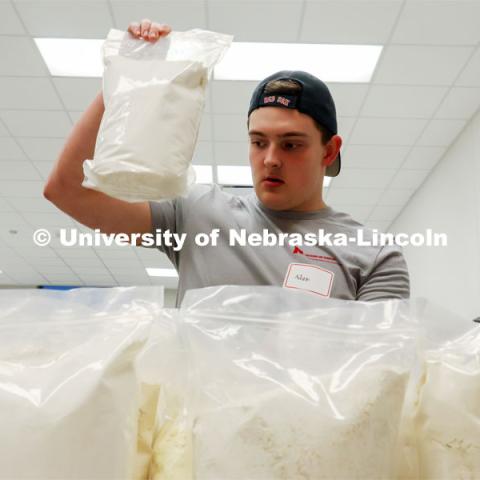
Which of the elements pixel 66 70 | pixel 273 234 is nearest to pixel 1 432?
pixel 273 234

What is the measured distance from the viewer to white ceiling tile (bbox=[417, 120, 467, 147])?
3.53 meters

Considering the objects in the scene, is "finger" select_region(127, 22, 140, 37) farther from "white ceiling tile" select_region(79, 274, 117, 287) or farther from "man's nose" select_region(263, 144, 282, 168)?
"white ceiling tile" select_region(79, 274, 117, 287)

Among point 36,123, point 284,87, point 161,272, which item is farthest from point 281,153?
point 161,272

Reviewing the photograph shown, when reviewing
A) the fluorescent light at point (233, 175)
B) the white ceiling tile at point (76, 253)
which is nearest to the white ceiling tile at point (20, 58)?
the fluorescent light at point (233, 175)

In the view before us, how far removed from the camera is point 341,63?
2.92 meters

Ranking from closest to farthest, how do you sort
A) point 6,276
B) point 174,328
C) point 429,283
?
point 174,328
point 429,283
point 6,276

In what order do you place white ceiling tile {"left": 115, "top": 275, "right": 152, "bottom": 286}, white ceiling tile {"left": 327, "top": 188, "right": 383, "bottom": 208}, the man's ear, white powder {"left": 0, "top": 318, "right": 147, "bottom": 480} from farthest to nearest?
1. white ceiling tile {"left": 115, "top": 275, "right": 152, "bottom": 286}
2. white ceiling tile {"left": 327, "top": 188, "right": 383, "bottom": 208}
3. the man's ear
4. white powder {"left": 0, "top": 318, "right": 147, "bottom": 480}

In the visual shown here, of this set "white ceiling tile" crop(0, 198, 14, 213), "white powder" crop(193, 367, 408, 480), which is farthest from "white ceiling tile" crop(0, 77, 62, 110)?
"white powder" crop(193, 367, 408, 480)

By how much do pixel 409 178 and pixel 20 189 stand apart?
3725 mm

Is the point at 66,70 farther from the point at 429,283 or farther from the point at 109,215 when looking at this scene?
the point at 429,283

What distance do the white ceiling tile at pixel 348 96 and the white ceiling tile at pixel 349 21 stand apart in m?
0.40

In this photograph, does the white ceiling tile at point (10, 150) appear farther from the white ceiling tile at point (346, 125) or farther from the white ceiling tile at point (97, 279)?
the white ceiling tile at point (97, 279)

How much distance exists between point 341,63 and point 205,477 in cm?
289

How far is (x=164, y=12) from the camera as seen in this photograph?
258 cm
